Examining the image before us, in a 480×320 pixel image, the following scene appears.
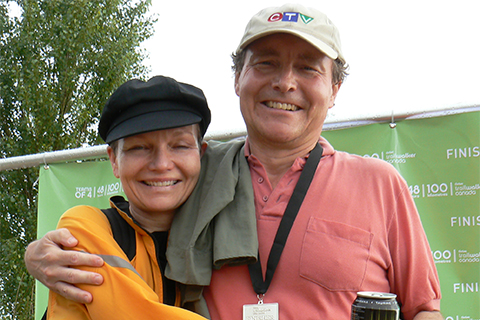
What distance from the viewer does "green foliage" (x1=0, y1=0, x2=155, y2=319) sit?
41.9 feet

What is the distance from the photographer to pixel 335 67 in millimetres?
2258

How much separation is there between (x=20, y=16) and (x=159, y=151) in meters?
13.7

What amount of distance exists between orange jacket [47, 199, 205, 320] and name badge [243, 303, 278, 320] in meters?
0.24

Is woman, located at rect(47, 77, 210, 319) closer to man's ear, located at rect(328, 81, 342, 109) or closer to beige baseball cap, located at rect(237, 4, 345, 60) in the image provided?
beige baseball cap, located at rect(237, 4, 345, 60)

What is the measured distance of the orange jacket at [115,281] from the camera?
1.74 m

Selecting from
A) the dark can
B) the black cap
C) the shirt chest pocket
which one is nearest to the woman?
the black cap

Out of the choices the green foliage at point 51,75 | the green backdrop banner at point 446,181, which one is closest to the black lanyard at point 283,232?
the green backdrop banner at point 446,181

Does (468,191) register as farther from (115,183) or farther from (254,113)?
(115,183)

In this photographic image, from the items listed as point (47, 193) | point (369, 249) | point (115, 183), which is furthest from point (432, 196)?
point (47, 193)

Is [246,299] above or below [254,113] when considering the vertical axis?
below

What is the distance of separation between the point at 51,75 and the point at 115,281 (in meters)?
13.2

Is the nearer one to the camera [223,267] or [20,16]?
[223,267]

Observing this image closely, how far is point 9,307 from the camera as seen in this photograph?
1144 cm

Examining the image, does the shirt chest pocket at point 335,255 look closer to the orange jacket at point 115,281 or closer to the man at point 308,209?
the man at point 308,209
